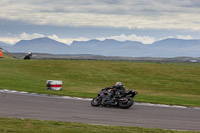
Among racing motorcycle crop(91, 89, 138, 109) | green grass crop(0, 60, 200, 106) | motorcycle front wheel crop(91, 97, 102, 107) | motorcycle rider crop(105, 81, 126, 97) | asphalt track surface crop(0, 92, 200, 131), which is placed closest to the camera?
asphalt track surface crop(0, 92, 200, 131)

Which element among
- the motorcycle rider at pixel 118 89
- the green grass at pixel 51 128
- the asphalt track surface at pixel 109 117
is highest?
the motorcycle rider at pixel 118 89

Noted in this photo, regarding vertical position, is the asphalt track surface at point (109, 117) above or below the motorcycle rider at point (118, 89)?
below

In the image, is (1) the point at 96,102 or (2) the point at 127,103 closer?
(2) the point at 127,103

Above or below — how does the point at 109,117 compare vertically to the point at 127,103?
below

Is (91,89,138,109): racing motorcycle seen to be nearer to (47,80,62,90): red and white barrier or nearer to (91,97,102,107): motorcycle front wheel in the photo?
(91,97,102,107): motorcycle front wheel

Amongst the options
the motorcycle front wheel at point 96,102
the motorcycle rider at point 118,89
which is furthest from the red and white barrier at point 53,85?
the motorcycle rider at point 118,89

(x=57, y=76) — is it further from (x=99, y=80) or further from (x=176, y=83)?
(x=176, y=83)

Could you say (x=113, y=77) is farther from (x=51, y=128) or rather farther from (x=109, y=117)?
(x=51, y=128)

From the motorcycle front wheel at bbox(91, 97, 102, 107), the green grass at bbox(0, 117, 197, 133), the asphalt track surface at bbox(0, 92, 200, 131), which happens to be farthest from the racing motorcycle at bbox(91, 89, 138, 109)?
the green grass at bbox(0, 117, 197, 133)

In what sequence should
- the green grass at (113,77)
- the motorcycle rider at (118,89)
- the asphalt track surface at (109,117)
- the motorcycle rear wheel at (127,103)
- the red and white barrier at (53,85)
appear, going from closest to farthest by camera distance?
the asphalt track surface at (109,117) → the motorcycle rear wheel at (127,103) → the motorcycle rider at (118,89) → the red and white barrier at (53,85) → the green grass at (113,77)

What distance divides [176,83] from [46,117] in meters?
33.2

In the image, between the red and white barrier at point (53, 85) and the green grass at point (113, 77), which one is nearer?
the red and white barrier at point (53, 85)

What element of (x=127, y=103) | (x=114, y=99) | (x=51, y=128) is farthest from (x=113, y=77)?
(x=51, y=128)

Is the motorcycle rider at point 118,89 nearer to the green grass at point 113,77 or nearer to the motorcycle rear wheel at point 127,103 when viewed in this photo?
the motorcycle rear wheel at point 127,103
